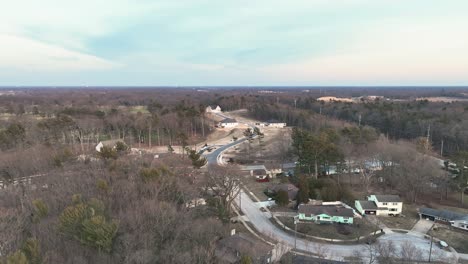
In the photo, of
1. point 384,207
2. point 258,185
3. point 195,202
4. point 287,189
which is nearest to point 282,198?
point 287,189

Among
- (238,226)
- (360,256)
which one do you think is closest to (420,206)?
(360,256)

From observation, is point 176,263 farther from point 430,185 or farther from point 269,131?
point 269,131

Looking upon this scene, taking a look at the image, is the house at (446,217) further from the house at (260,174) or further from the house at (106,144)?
the house at (106,144)

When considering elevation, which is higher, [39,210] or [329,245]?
[39,210]

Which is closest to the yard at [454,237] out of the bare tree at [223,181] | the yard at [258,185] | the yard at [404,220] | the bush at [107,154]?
the yard at [404,220]

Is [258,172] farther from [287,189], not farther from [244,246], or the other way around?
[244,246]
